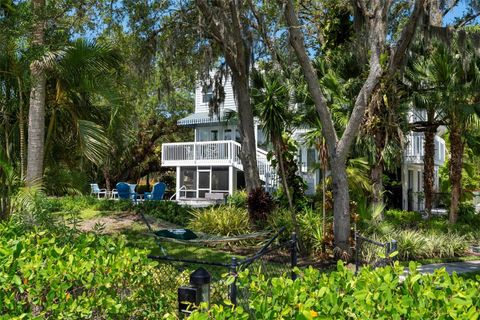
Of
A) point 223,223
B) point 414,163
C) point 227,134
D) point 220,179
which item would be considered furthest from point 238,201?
point 227,134

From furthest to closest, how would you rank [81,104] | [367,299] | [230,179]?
[230,179], [81,104], [367,299]

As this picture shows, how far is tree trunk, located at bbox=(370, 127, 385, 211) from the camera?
1239 cm

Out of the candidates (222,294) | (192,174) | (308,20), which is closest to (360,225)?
(222,294)

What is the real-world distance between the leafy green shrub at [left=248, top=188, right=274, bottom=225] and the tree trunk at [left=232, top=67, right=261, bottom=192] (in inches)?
18.6

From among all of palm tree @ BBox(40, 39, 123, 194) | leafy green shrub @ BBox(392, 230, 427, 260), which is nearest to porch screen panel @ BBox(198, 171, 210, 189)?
palm tree @ BBox(40, 39, 123, 194)

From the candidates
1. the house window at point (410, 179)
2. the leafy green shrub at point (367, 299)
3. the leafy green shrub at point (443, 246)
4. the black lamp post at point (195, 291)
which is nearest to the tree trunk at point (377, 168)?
the leafy green shrub at point (443, 246)

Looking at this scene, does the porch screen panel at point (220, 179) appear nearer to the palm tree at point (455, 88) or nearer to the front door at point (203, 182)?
the front door at point (203, 182)

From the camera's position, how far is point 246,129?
12508mm

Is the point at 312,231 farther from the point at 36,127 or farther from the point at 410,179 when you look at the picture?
the point at 410,179

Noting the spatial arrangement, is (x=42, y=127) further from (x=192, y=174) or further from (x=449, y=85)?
(x=192, y=174)

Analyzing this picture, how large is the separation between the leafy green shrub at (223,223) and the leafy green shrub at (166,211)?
3.89 ft

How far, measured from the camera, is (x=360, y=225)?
10891 mm

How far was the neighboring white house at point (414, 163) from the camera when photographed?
1845 centimetres

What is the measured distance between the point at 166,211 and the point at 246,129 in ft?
11.9
